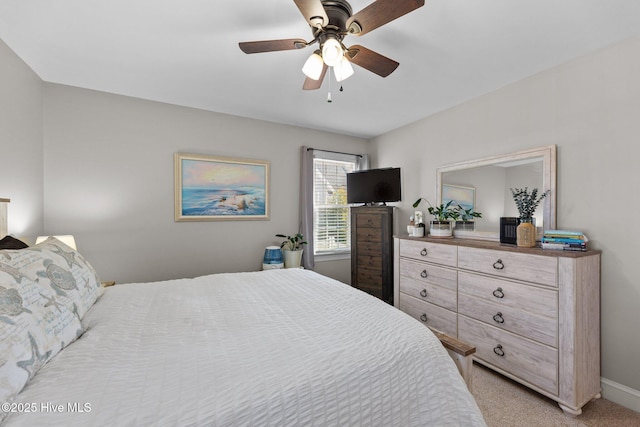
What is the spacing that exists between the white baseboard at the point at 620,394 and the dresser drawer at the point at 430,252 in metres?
1.27

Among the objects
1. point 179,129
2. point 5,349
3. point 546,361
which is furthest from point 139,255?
point 546,361

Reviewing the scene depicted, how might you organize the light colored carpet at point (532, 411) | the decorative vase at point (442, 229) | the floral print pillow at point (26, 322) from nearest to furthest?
the floral print pillow at point (26, 322)
the light colored carpet at point (532, 411)
the decorative vase at point (442, 229)

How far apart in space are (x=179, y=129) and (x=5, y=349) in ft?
9.13

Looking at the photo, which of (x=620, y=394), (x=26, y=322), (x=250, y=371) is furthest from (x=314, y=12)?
(x=620, y=394)

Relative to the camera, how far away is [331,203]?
421cm

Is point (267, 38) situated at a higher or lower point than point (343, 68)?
higher

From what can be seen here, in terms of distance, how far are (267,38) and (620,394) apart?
359 centimetres

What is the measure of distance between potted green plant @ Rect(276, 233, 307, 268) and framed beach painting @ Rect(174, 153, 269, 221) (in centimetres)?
43

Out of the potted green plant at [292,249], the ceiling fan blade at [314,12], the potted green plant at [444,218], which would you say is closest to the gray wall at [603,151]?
the potted green plant at [444,218]

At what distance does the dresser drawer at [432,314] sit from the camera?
8.33 feet

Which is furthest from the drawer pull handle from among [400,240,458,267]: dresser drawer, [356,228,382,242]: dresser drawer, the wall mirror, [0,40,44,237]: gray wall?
[0,40,44,237]: gray wall

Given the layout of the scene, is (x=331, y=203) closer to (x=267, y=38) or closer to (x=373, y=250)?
(x=373, y=250)

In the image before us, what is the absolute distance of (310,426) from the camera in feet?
2.79

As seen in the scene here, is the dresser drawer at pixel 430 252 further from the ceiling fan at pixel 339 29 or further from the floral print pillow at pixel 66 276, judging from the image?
the floral print pillow at pixel 66 276
